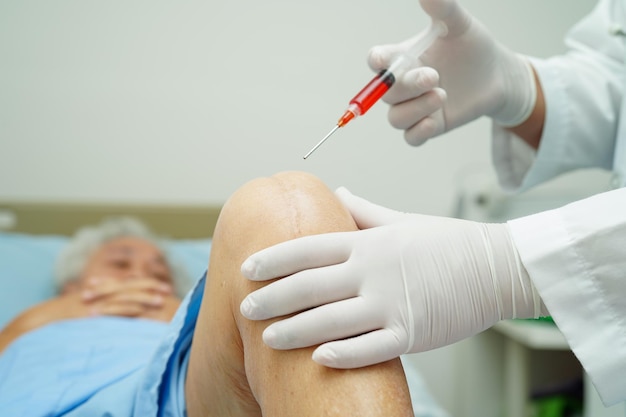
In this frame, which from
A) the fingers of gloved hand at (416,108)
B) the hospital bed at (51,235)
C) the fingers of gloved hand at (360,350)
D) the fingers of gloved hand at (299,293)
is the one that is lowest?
the fingers of gloved hand at (360,350)

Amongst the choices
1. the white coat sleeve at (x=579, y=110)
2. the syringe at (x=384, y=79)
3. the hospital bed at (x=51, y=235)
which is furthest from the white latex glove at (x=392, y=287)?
the hospital bed at (x=51, y=235)

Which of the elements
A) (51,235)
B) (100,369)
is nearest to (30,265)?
(51,235)

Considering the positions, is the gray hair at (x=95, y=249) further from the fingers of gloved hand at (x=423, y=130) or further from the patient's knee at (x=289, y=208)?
the patient's knee at (x=289, y=208)

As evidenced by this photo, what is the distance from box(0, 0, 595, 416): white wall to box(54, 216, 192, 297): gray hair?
1.01ft

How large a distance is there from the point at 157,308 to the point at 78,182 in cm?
81

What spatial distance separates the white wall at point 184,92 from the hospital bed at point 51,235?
0.06 metres

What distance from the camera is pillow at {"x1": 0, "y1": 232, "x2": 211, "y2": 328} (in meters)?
1.64

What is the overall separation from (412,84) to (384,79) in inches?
2.5

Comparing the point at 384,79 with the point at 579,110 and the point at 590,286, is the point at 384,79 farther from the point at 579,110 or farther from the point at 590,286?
the point at 579,110

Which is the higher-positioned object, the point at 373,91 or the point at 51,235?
the point at 51,235

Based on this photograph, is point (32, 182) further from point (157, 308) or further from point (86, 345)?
point (86, 345)

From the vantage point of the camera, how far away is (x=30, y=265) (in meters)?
1.75

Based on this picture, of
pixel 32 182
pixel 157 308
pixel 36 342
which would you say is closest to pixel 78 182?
pixel 32 182

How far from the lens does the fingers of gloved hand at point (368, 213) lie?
2.29 feet
